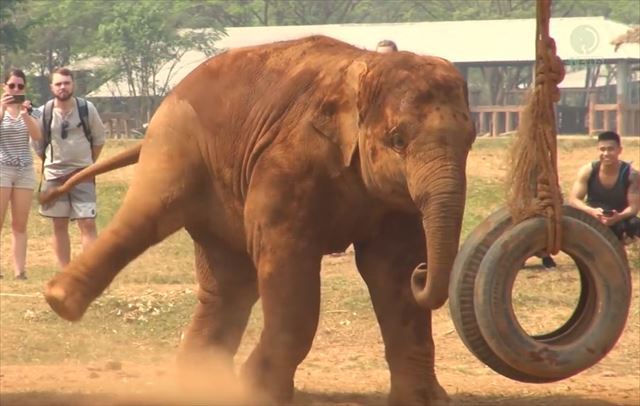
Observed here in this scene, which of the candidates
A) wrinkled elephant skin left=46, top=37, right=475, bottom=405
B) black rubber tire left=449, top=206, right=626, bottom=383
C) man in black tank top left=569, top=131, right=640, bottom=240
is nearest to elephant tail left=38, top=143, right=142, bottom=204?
wrinkled elephant skin left=46, top=37, right=475, bottom=405

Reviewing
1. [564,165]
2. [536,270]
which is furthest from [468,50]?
[536,270]

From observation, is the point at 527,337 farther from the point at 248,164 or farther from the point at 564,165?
the point at 564,165

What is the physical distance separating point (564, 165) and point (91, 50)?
2831 centimetres

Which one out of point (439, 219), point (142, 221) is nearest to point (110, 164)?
point (142, 221)

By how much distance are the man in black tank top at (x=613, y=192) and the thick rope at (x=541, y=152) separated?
201 inches

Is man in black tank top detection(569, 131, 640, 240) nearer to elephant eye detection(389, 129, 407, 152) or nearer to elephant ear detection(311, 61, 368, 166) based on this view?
elephant ear detection(311, 61, 368, 166)

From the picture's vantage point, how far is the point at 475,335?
6.68 metres

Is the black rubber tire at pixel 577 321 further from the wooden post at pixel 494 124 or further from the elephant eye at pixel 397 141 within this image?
the wooden post at pixel 494 124

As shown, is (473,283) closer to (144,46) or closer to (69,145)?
(69,145)

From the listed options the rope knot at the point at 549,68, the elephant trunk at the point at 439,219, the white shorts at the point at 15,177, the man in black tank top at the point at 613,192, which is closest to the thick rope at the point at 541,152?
the rope knot at the point at 549,68

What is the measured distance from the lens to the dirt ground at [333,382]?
8484 millimetres

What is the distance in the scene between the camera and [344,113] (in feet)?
24.1

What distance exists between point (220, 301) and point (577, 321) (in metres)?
2.41

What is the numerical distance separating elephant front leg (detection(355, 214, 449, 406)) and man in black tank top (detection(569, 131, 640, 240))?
4335 millimetres
